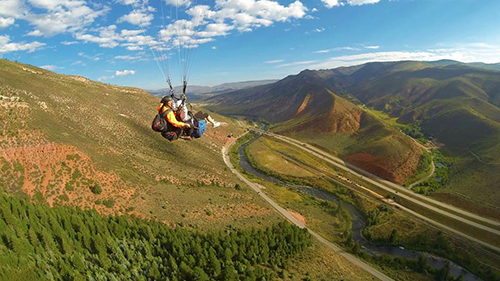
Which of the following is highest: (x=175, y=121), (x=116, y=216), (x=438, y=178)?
(x=175, y=121)

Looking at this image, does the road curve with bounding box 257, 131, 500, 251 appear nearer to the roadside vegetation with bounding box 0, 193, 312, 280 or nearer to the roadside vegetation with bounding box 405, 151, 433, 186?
the roadside vegetation with bounding box 405, 151, 433, 186

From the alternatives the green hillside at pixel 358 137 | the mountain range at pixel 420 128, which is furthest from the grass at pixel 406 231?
the green hillside at pixel 358 137

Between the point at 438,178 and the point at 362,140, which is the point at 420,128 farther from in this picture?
the point at 438,178

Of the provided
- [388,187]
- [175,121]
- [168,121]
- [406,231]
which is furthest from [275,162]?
[168,121]

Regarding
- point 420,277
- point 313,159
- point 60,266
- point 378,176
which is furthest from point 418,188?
point 60,266

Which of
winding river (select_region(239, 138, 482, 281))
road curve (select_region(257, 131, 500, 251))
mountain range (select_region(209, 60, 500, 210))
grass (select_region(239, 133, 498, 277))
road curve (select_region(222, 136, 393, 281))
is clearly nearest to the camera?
road curve (select_region(222, 136, 393, 281))

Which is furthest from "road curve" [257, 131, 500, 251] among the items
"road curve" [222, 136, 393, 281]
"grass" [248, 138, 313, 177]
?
"road curve" [222, 136, 393, 281]

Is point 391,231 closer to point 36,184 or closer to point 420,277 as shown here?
point 420,277

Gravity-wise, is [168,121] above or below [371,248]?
above
